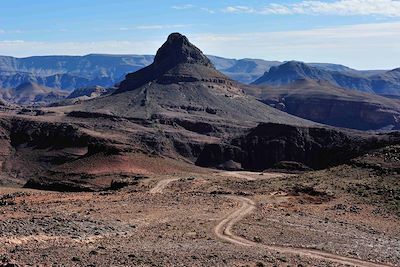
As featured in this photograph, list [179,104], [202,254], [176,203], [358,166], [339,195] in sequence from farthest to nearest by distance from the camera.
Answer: [179,104] < [358,166] < [339,195] < [176,203] < [202,254]

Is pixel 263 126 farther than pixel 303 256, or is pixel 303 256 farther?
pixel 263 126

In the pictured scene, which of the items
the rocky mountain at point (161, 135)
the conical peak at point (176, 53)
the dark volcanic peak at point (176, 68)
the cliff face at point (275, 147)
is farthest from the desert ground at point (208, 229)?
the conical peak at point (176, 53)

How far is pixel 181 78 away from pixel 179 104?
15.6 meters

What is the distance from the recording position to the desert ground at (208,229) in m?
22.0

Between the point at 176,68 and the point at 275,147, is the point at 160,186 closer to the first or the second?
the point at 275,147

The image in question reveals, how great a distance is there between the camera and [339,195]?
3912 centimetres

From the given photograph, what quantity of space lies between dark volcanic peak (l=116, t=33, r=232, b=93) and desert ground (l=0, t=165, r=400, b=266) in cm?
13114

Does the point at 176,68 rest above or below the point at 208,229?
above

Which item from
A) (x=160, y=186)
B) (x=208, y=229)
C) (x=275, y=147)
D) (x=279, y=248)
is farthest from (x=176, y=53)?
(x=279, y=248)

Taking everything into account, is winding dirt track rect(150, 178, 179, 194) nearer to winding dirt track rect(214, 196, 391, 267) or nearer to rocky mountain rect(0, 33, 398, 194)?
rocky mountain rect(0, 33, 398, 194)

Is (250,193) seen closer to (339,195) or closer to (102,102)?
(339,195)

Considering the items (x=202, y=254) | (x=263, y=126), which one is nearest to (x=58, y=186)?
(x=202, y=254)

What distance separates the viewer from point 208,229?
92.9 feet

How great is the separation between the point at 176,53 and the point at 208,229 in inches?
6156
